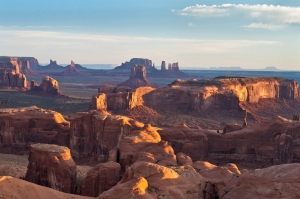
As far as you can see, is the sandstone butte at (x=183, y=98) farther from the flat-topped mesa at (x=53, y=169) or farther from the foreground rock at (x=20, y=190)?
the foreground rock at (x=20, y=190)

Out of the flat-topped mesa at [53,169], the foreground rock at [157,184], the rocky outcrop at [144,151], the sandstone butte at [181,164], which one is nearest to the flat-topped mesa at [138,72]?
the sandstone butte at [181,164]

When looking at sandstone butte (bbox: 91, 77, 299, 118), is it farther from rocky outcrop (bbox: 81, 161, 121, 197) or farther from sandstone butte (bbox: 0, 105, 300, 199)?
rocky outcrop (bbox: 81, 161, 121, 197)

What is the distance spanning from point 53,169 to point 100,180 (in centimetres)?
391

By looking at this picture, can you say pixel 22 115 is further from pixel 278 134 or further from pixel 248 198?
pixel 248 198

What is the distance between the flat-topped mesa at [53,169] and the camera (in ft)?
93.8

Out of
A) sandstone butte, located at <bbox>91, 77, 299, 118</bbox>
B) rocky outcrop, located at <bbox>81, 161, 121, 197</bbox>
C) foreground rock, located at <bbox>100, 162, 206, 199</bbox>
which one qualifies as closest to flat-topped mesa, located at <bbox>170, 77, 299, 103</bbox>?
sandstone butte, located at <bbox>91, 77, 299, 118</bbox>

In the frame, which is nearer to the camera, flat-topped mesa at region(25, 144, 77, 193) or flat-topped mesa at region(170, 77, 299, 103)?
flat-topped mesa at region(25, 144, 77, 193)

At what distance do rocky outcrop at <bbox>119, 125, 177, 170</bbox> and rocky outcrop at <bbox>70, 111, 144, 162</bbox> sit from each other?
19.2 feet

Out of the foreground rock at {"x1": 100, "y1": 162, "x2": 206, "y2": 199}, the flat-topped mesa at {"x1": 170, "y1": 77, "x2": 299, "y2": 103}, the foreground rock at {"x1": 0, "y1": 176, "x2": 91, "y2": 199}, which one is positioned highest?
the flat-topped mesa at {"x1": 170, "y1": 77, "x2": 299, "y2": 103}

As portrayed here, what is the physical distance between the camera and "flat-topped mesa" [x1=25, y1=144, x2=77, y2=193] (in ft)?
93.8

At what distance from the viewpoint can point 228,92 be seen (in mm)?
81188

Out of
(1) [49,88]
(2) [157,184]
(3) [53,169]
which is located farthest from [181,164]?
(1) [49,88]

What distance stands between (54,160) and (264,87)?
7688cm

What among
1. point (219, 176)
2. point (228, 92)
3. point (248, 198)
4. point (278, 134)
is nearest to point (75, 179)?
point (219, 176)
